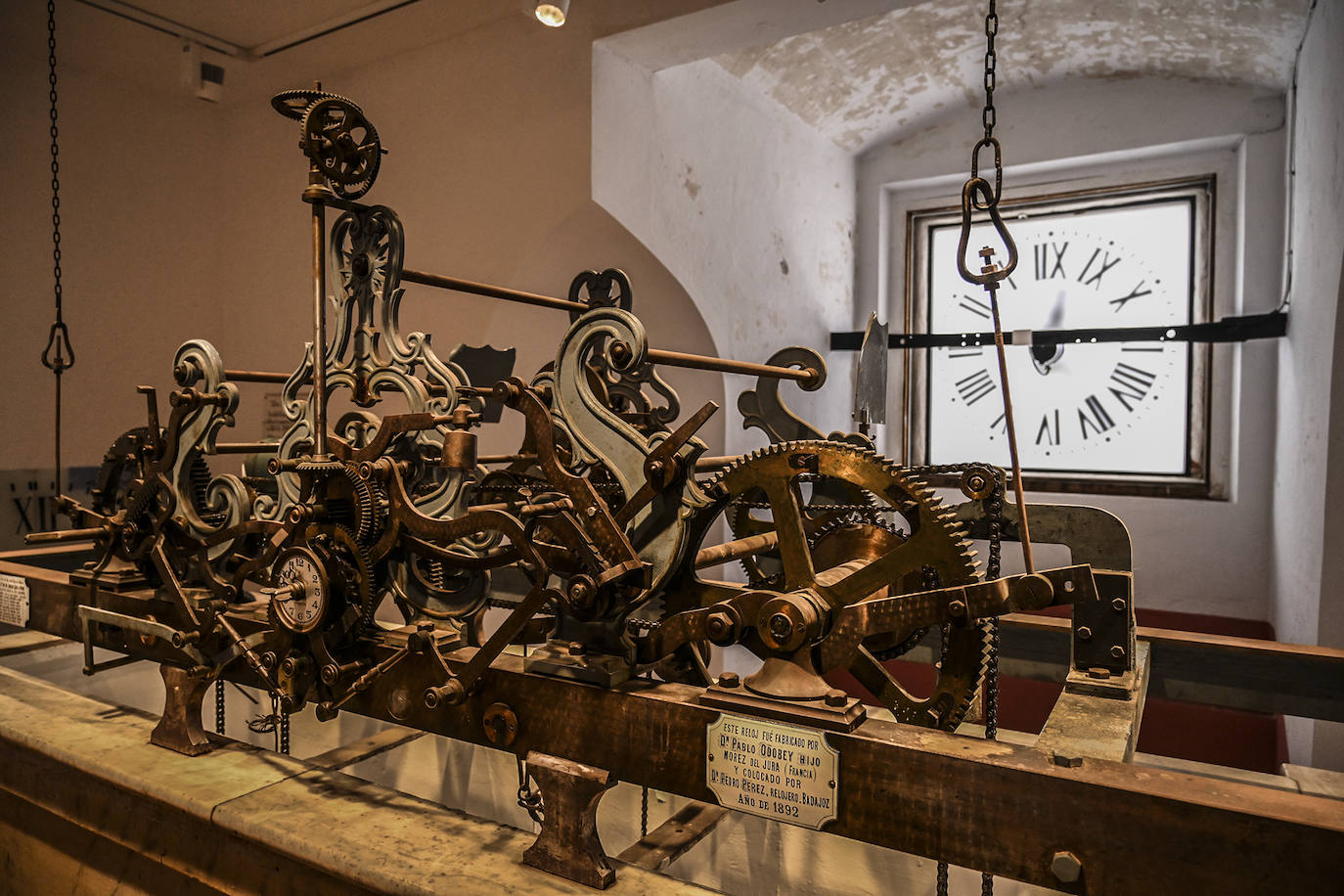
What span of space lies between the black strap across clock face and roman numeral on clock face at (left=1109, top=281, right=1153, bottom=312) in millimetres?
167

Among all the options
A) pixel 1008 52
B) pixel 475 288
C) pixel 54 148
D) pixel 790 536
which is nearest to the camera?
pixel 790 536

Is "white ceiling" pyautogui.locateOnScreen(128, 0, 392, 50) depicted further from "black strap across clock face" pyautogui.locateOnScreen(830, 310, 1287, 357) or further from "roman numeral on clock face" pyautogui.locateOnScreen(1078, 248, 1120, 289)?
"roman numeral on clock face" pyautogui.locateOnScreen(1078, 248, 1120, 289)

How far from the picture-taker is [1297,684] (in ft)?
6.72

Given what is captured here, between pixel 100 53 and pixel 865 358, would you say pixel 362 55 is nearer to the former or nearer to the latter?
pixel 100 53

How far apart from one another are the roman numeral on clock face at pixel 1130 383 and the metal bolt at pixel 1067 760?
14.5 feet

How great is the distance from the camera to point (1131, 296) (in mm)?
5047

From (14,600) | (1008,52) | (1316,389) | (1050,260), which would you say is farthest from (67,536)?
(1050,260)

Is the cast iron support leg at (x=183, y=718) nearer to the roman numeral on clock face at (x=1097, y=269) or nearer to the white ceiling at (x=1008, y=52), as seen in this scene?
the white ceiling at (x=1008, y=52)

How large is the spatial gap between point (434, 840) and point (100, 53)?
5.10 metres

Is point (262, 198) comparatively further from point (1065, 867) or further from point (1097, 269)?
point (1065, 867)

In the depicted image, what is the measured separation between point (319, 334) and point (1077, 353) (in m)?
4.53

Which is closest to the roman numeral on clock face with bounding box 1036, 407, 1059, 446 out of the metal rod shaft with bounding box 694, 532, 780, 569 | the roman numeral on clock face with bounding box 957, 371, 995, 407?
the roman numeral on clock face with bounding box 957, 371, 995, 407

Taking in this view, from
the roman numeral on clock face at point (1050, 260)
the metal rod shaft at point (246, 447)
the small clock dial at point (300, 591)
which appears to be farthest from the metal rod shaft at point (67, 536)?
the roman numeral on clock face at point (1050, 260)

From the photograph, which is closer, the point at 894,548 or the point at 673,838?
the point at 894,548
